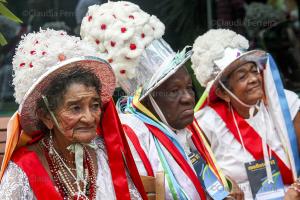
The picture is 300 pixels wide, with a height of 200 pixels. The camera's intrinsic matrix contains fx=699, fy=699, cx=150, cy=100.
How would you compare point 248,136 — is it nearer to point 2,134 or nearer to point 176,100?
point 176,100

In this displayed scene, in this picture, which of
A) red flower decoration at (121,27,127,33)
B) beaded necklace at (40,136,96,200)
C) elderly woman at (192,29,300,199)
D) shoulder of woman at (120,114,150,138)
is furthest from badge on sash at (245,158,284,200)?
beaded necklace at (40,136,96,200)

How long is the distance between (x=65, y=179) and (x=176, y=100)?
3.71 feet

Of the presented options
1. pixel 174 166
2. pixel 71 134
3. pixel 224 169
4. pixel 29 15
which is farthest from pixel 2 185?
pixel 29 15

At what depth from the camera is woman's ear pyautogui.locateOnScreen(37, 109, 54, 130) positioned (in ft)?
12.2

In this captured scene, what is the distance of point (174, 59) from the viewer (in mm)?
4551

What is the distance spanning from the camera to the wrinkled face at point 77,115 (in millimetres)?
3662

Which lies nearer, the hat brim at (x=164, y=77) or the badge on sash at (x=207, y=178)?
the hat brim at (x=164, y=77)

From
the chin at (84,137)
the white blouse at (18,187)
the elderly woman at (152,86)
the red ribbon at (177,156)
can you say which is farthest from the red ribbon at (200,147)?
the chin at (84,137)

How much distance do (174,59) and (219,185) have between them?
2.97 ft

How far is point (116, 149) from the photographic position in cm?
394

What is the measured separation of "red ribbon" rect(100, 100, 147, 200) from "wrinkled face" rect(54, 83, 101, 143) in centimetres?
25

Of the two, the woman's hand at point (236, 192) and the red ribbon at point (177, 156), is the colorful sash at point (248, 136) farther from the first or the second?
the red ribbon at point (177, 156)

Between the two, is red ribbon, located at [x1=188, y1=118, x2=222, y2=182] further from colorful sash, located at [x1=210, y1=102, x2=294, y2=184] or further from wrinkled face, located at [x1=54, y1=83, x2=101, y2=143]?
wrinkled face, located at [x1=54, y1=83, x2=101, y2=143]

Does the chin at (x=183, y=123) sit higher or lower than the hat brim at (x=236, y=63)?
lower
